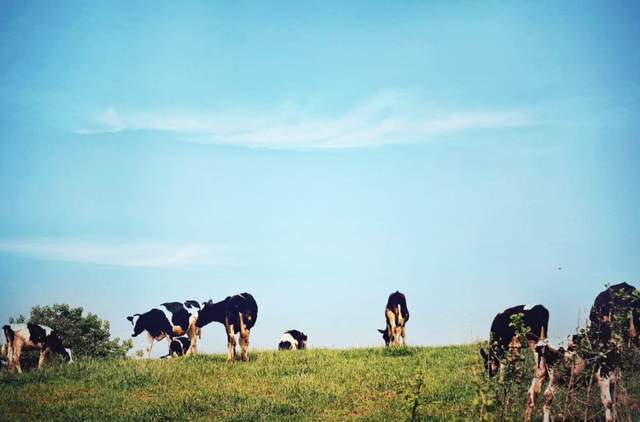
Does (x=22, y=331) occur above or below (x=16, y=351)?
above

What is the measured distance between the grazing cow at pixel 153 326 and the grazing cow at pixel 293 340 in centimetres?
961

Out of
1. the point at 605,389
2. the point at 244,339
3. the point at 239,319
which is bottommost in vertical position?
the point at 605,389

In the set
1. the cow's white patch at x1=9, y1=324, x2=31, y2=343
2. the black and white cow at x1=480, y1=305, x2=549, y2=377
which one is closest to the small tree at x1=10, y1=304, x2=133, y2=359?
the cow's white patch at x1=9, y1=324, x2=31, y2=343

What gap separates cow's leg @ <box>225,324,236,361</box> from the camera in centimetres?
2120

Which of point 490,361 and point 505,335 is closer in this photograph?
point 490,361

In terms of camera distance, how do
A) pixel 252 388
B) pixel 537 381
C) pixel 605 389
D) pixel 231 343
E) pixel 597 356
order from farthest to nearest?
pixel 231 343, pixel 252 388, pixel 537 381, pixel 605 389, pixel 597 356

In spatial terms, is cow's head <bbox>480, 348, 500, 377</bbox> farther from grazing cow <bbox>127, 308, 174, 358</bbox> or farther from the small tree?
the small tree

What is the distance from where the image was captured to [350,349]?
22.8 m

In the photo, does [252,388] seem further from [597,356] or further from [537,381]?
[597,356]

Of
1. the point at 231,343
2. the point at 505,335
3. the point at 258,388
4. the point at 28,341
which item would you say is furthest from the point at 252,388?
the point at 28,341

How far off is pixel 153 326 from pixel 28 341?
6.00 meters

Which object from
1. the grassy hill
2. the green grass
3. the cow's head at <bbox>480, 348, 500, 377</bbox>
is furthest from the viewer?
the green grass

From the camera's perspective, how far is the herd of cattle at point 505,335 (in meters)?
12.4

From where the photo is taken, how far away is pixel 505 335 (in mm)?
16766
